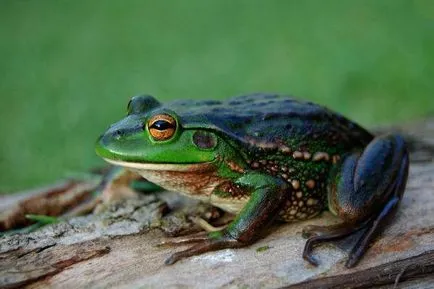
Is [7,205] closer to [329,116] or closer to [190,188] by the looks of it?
[190,188]

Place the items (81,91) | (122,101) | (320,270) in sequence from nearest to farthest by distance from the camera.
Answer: (320,270) < (122,101) < (81,91)

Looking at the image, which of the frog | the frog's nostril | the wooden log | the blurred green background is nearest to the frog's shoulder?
the frog

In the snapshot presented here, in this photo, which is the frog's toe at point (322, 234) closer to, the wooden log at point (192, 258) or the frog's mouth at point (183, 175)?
the wooden log at point (192, 258)

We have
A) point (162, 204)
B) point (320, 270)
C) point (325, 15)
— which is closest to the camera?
point (320, 270)

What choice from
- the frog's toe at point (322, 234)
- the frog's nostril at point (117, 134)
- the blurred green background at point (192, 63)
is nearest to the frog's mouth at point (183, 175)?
the frog's nostril at point (117, 134)

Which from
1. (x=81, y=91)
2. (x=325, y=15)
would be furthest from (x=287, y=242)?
(x=325, y=15)

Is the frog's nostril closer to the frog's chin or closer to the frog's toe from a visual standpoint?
the frog's chin
